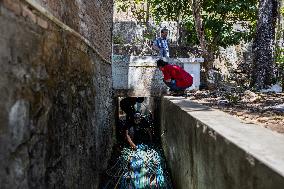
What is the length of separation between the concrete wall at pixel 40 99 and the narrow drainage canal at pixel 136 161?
2.29 meters

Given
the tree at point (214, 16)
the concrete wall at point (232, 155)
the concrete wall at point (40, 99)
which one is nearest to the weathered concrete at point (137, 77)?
the tree at point (214, 16)

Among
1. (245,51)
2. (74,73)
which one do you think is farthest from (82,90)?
(245,51)

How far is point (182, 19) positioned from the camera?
15.2 metres

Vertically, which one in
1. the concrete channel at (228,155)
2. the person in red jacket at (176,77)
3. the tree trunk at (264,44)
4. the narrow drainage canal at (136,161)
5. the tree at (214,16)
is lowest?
the narrow drainage canal at (136,161)

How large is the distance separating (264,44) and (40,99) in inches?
322

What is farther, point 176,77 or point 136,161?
point 176,77

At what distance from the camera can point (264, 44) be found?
10.2 meters

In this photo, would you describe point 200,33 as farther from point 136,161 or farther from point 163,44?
point 136,161

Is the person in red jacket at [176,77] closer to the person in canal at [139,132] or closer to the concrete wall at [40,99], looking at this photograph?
the person in canal at [139,132]

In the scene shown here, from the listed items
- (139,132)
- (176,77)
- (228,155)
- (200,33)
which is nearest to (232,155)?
(228,155)

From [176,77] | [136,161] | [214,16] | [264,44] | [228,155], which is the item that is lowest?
[136,161]

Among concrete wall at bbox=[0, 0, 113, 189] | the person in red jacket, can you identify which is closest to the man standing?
the person in red jacket

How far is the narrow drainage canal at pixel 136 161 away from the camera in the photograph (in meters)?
7.41

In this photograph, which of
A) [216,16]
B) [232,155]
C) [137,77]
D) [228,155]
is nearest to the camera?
[232,155]
